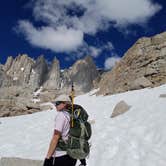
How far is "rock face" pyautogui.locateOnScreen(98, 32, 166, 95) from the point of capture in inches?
1312

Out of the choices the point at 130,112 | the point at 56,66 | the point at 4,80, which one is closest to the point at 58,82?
the point at 56,66

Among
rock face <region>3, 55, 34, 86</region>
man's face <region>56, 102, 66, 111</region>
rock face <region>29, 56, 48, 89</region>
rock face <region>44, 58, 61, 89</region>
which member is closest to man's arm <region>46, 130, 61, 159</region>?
man's face <region>56, 102, 66, 111</region>

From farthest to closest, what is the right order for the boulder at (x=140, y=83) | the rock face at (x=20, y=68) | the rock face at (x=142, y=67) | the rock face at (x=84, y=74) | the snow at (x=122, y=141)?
1. the rock face at (x=20, y=68)
2. the rock face at (x=84, y=74)
3. the rock face at (x=142, y=67)
4. the boulder at (x=140, y=83)
5. the snow at (x=122, y=141)

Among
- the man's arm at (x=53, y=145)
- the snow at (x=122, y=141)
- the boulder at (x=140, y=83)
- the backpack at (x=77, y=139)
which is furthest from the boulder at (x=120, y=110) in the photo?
the boulder at (x=140, y=83)

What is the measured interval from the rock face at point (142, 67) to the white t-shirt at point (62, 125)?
26.9 meters

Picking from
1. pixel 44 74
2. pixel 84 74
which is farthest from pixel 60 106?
pixel 44 74

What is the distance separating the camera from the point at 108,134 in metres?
13.1

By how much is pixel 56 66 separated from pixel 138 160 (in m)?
156

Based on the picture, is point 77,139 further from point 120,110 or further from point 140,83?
point 140,83

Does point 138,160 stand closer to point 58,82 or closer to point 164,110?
point 164,110

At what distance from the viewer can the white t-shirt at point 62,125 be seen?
18.5ft

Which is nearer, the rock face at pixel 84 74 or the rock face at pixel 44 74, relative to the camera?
the rock face at pixel 84 74

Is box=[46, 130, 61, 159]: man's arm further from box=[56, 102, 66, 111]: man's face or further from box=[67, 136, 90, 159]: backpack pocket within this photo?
box=[56, 102, 66, 111]: man's face

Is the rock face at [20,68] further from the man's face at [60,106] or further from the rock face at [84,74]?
the man's face at [60,106]
